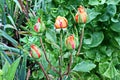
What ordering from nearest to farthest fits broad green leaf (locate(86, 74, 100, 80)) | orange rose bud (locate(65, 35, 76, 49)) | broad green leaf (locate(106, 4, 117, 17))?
orange rose bud (locate(65, 35, 76, 49)) → broad green leaf (locate(106, 4, 117, 17)) → broad green leaf (locate(86, 74, 100, 80))

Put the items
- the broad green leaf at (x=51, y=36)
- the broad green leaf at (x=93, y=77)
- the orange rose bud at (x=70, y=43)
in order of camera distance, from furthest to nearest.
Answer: the broad green leaf at (x=93, y=77)
the broad green leaf at (x=51, y=36)
the orange rose bud at (x=70, y=43)

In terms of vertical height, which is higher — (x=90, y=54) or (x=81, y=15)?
(x=81, y=15)

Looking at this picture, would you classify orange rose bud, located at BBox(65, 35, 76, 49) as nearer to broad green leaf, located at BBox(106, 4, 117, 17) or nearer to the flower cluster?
the flower cluster

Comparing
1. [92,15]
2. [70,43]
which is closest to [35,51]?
[70,43]

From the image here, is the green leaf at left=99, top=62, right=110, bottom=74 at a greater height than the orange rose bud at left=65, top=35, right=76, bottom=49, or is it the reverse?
the orange rose bud at left=65, top=35, right=76, bottom=49

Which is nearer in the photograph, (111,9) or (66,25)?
(66,25)

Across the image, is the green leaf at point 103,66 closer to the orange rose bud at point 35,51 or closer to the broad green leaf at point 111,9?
the broad green leaf at point 111,9

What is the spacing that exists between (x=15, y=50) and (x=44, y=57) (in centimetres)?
32

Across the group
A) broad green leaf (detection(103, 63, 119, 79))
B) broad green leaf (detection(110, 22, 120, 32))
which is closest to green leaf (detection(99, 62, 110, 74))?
broad green leaf (detection(103, 63, 119, 79))

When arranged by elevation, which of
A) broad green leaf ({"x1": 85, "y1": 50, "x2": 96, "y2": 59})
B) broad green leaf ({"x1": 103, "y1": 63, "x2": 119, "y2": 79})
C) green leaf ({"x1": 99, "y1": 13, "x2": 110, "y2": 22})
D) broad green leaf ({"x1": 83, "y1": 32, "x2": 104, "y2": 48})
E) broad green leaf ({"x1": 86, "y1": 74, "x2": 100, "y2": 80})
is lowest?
broad green leaf ({"x1": 86, "y1": 74, "x2": 100, "y2": 80})

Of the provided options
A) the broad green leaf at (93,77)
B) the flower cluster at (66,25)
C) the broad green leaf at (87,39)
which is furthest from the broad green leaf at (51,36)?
the broad green leaf at (93,77)

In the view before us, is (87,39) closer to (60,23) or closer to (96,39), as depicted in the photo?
(96,39)

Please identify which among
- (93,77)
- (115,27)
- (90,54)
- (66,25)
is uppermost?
(66,25)

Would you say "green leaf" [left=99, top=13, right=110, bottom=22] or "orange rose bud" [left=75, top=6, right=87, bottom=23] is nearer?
"orange rose bud" [left=75, top=6, right=87, bottom=23]
